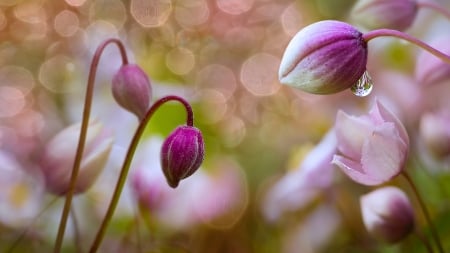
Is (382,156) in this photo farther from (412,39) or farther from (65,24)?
(65,24)

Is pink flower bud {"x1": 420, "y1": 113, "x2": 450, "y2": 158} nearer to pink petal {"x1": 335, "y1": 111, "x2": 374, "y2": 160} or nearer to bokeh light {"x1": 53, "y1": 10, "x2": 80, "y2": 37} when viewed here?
pink petal {"x1": 335, "y1": 111, "x2": 374, "y2": 160}

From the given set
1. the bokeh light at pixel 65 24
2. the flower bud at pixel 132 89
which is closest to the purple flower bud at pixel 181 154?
the flower bud at pixel 132 89

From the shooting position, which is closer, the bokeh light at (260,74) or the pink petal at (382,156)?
the pink petal at (382,156)

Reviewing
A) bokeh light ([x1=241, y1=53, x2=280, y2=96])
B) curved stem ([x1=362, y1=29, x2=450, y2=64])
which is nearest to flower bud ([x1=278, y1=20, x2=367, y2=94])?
curved stem ([x1=362, y1=29, x2=450, y2=64])

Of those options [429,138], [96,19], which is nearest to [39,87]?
[96,19]

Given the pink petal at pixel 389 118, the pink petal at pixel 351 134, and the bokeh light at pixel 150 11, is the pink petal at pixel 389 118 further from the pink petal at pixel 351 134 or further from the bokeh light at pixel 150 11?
the bokeh light at pixel 150 11

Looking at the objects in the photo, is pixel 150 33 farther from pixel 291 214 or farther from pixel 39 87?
pixel 291 214
